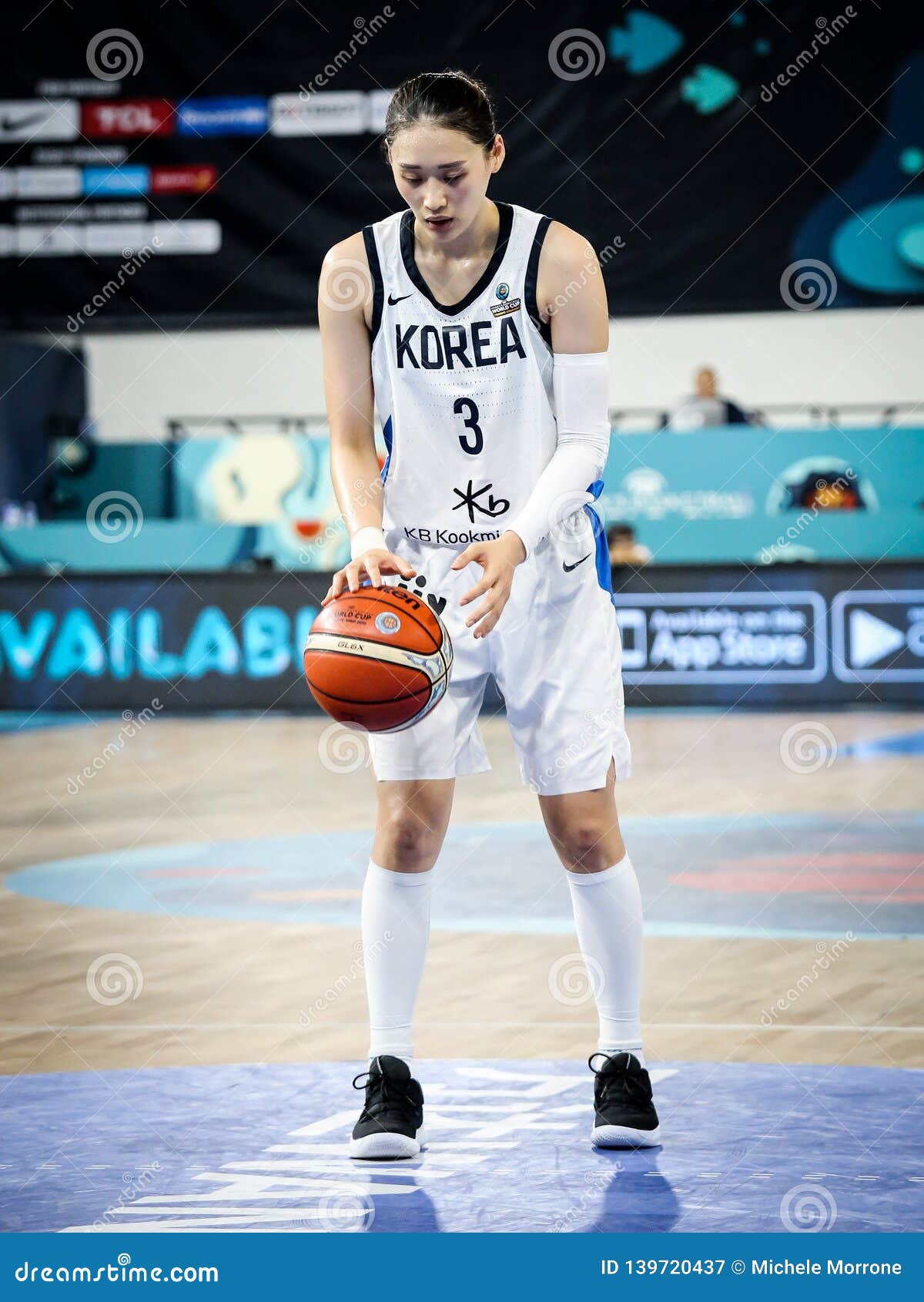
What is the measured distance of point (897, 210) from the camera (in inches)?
442

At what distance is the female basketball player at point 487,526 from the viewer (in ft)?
9.59

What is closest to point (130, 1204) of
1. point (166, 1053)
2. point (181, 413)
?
point (166, 1053)

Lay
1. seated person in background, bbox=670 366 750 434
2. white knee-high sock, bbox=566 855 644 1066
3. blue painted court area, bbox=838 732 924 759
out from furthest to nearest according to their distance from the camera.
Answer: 1. seated person in background, bbox=670 366 750 434
2. blue painted court area, bbox=838 732 924 759
3. white knee-high sock, bbox=566 855 644 1066

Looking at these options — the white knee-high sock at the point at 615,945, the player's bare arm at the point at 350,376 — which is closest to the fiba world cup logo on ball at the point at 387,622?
the player's bare arm at the point at 350,376

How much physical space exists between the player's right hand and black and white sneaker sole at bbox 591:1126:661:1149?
0.97 meters

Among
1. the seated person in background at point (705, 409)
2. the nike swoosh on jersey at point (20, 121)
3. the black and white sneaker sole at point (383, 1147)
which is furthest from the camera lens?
the seated person in background at point (705, 409)

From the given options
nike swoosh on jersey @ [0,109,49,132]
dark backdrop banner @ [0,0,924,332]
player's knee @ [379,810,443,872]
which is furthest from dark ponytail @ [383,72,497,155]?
nike swoosh on jersey @ [0,109,49,132]

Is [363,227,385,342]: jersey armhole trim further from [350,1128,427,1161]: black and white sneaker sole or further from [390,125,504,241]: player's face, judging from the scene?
[350,1128,427,1161]: black and white sneaker sole

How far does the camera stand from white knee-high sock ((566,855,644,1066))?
302 centimetres

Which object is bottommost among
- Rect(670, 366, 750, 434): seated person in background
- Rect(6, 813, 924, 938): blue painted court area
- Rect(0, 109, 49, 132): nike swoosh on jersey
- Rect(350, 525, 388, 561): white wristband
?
Rect(350, 525, 388, 561): white wristband

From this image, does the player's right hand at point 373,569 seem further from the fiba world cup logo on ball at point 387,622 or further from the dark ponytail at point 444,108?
the dark ponytail at point 444,108

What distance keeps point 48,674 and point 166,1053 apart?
8147 millimetres

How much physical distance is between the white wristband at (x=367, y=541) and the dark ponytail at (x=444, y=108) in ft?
2.06

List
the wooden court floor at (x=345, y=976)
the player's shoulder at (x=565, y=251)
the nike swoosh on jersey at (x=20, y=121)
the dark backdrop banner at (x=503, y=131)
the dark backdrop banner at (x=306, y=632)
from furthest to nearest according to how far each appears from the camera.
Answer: the nike swoosh on jersey at (x=20, y=121) < the dark backdrop banner at (x=503, y=131) < the dark backdrop banner at (x=306, y=632) < the wooden court floor at (x=345, y=976) < the player's shoulder at (x=565, y=251)
